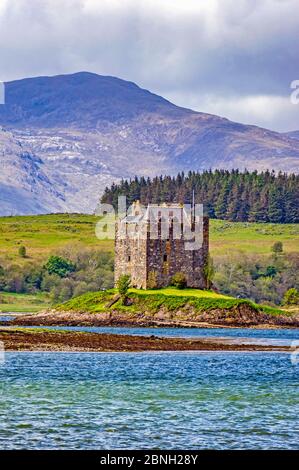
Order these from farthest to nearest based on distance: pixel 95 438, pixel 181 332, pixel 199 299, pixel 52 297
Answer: pixel 52 297 → pixel 199 299 → pixel 181 332 → pixel 95 438

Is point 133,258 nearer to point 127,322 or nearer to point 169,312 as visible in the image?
point 169,312

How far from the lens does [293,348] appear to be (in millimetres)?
90812

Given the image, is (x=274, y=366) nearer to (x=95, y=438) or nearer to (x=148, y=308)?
(x=95, y=438)

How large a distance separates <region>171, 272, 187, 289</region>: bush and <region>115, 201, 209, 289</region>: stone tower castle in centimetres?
60

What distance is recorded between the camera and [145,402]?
168ft

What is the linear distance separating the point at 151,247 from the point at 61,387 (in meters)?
81.6

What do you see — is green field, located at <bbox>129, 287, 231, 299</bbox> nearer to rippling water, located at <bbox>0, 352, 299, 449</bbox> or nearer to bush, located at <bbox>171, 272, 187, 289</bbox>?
bush, located at <bbox>171, 272, 187, 289</bbox>

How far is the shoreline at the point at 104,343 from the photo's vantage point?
8038 cm

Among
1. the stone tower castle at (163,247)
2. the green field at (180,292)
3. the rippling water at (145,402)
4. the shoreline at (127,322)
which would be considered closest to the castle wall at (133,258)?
the stone tower castle at (163,247)

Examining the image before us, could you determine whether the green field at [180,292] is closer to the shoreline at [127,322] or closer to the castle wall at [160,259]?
the castle wall at [160,259]

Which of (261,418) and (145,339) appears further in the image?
(145,339)

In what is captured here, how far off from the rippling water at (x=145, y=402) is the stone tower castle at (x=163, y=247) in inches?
2413

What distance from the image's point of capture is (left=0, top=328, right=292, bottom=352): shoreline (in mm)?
80375

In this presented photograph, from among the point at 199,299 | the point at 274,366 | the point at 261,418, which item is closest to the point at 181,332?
the point at 199,299
